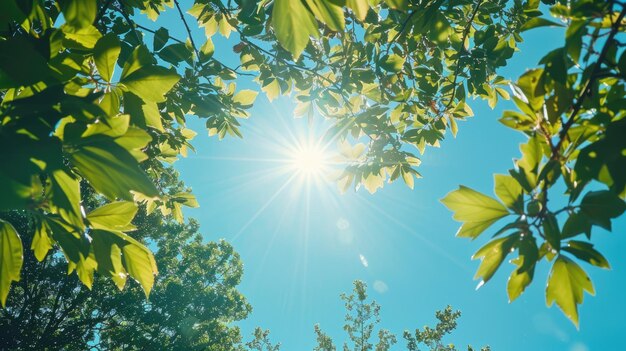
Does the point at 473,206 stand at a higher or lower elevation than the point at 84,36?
lower

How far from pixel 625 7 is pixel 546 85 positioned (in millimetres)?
232

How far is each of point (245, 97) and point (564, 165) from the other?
9.94 feet

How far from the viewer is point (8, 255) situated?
3.37ft

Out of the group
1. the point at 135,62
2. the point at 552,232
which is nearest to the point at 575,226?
the point at 552,232

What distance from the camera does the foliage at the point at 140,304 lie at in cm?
1544

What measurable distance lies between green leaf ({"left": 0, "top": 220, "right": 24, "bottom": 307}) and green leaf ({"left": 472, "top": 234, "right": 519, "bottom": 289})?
1.40 metres

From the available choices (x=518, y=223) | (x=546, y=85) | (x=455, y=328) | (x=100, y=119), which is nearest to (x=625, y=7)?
(x=546, y=85)

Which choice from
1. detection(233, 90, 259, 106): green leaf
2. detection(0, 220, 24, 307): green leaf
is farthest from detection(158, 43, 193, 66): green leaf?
detection(0, 220, 24, 307): green leaf

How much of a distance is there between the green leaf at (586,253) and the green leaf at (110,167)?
114 centimetres

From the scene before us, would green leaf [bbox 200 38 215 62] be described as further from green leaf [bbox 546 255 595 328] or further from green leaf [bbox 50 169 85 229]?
green leaf [bbox 546 255 595 328]

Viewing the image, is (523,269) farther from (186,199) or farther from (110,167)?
(186,199)

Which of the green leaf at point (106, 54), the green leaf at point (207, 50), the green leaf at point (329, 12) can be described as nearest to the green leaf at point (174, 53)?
the green leaf at point (207, 50)

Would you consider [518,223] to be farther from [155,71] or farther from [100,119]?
[155,71]

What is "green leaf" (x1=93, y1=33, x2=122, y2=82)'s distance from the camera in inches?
47.1
